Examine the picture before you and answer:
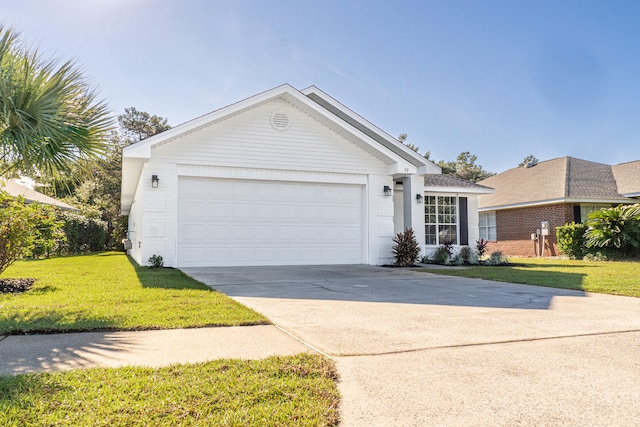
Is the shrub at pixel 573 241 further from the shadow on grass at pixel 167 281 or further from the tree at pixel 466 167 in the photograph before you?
the tree at pixel 466 167

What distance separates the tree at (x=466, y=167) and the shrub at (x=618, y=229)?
29.3 m

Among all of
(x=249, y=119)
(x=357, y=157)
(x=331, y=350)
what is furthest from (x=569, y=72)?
(x=331, y=350)

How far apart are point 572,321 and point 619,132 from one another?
27.6 m

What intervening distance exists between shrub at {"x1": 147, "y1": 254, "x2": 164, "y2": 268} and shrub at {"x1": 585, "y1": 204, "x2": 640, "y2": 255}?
15.3 metres

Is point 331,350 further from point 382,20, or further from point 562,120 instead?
point 562,120

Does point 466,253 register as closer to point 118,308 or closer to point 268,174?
point 268,174

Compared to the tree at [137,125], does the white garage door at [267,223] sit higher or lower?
lower

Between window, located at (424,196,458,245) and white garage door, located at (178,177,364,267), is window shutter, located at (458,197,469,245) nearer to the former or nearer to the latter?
window, located at (424,196,458,245)

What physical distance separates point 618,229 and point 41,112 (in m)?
17.9

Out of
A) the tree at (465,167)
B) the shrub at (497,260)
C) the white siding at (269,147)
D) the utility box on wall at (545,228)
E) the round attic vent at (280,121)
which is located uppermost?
the tree at (465,167)

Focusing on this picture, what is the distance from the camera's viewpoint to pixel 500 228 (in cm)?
2244

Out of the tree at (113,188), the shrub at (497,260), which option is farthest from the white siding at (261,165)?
the tree at (113,188)

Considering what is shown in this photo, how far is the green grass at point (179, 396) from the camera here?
2.29 meters

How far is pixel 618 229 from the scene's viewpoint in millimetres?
15797
